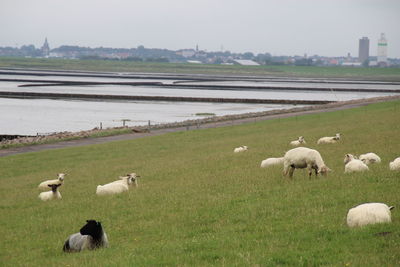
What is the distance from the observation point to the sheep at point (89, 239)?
569 inches

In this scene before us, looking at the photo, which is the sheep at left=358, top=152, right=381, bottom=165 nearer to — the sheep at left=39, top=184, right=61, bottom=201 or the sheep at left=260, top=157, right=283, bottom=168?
the sheep at left=260, top=157, right=283, bottom=168

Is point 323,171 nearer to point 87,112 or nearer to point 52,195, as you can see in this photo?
point 52,195

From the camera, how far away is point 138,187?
24.1 metres

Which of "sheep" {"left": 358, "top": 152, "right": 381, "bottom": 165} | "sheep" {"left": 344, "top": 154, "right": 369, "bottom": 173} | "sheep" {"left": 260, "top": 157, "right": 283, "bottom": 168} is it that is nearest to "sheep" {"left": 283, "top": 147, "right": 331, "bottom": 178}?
"sheep" {"left": 344, "top": 154, "right": 369, "bottom": 173}

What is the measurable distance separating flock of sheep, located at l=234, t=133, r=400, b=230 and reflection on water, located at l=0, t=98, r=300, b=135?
45322mm

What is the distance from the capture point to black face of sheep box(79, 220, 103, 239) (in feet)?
47.0

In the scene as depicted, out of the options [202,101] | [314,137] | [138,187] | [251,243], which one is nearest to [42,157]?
[314,137]

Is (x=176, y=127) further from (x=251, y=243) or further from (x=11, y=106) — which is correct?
(x=251, y=243)

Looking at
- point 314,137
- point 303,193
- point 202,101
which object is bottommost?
point 202,101

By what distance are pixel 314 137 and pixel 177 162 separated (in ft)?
32.5

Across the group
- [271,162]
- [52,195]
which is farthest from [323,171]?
[52,195]

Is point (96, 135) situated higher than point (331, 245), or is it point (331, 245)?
point (331, 245)

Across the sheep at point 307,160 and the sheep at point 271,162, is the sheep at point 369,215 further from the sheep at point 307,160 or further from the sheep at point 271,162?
the sheep at point 271,162

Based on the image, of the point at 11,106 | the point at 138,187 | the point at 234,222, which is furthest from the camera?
the point at 11,106
